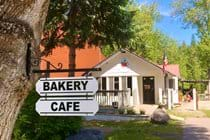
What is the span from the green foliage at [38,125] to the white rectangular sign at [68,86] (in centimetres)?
501

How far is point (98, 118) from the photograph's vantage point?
82.1 feet

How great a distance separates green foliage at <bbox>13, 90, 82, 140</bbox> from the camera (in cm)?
1005

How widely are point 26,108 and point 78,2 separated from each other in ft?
31.5

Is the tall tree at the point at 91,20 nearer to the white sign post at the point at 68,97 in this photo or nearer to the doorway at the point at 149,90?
the white sign post at the point at 68,97

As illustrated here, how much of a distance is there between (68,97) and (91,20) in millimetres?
14461

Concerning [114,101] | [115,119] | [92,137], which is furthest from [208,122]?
[92,137]

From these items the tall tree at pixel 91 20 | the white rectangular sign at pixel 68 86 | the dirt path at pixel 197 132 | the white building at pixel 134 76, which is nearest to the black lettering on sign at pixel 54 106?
the white rectangular sign at pixel 68 86

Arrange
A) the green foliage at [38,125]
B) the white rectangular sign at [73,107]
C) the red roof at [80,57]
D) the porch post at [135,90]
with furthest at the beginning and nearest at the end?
1. the red roof at [80,57]
2. the porch post at [135,90]
3. the green foliage at [38,125]
4. the white rectangular sign at [73,107]

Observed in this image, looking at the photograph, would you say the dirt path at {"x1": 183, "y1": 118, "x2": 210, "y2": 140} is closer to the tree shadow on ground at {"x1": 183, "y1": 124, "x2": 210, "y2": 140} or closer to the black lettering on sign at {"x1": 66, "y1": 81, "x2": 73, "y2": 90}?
the tree shadow on ground at {"x1": 183, "y1": 124, "x2": 210, "y2": 140}

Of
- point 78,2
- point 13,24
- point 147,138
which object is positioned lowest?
point 147,138

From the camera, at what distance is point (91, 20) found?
1914 cm

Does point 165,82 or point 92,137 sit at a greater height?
point 165,82

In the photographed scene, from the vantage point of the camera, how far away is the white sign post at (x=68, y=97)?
15.9 ft

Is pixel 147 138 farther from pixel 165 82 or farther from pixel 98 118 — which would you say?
pixel 165 82
